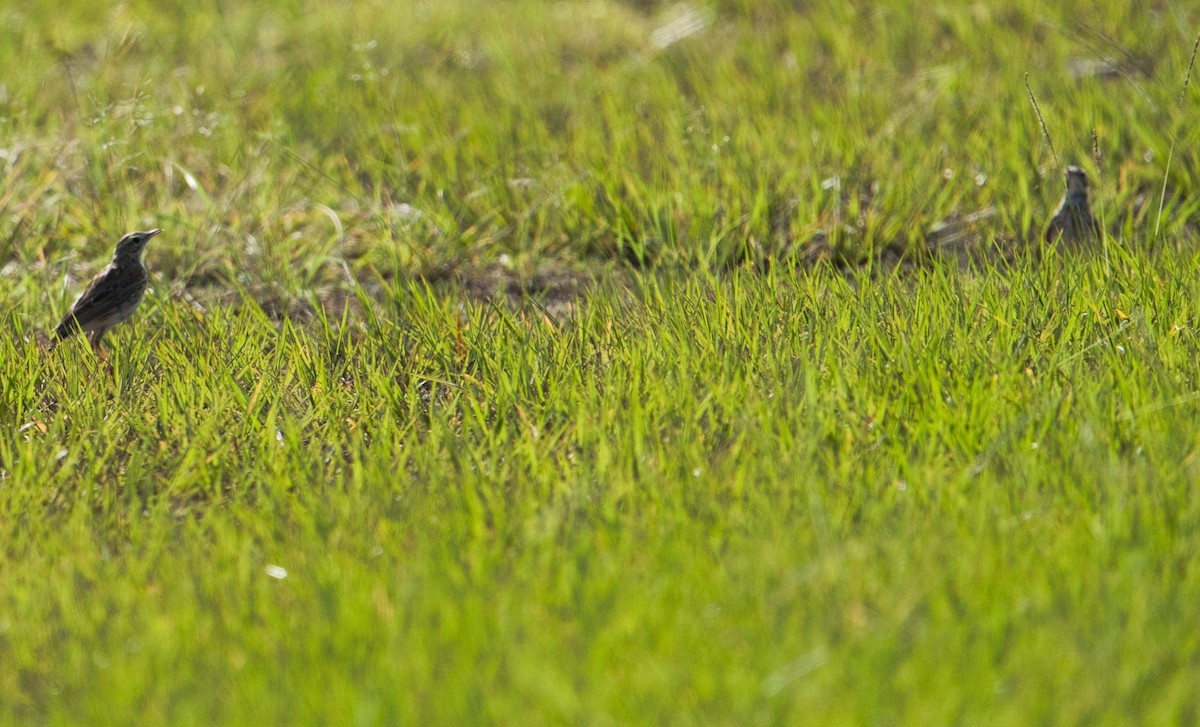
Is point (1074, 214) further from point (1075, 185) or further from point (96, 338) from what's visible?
point (96, 338)

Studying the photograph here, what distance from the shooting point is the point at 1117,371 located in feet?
12.7

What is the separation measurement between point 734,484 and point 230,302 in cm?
291

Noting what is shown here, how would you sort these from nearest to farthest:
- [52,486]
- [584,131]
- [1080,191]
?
[52,486], [1080,191], [584,131]

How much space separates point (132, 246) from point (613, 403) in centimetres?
237

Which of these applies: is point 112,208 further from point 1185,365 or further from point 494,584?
point 1185,365

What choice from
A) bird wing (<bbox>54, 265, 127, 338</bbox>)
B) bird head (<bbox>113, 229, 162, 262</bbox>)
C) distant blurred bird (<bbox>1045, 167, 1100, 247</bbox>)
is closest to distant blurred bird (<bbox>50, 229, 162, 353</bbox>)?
bird wing (<bbox>54, 265, 127, 338</bbox>)

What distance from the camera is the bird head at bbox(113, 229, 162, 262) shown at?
5.27 m

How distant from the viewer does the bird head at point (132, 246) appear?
527 cm

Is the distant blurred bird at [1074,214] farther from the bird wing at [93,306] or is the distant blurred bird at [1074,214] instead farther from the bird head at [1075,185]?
the bird wing at [93,306]

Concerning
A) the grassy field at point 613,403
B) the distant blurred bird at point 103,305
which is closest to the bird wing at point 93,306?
the distant blurred bird at point 103,305

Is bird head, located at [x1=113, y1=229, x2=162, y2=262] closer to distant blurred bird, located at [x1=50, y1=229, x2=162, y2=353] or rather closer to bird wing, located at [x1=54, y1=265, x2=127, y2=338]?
distant blurred bird, located at [x1=50, y1=229, x2=162, y2=353]

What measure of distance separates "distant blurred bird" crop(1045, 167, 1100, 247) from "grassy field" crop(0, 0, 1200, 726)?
3.8 inches

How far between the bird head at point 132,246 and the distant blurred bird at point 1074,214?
137 inches

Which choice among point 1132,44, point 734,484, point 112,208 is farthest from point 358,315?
point 1132,44
